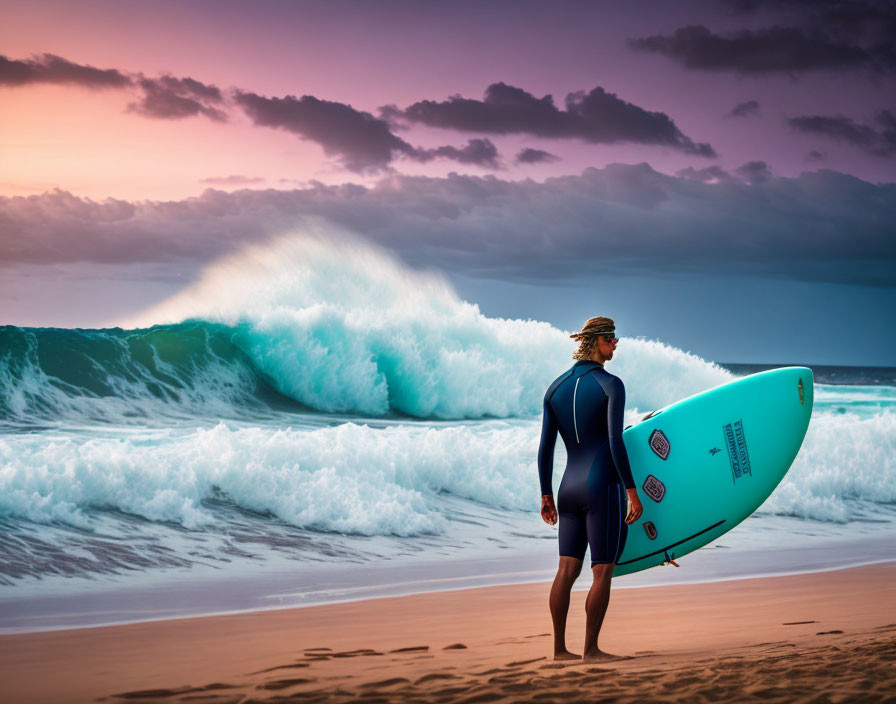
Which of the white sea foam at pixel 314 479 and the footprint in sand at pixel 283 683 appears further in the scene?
the white sea foam at pixel 314 479

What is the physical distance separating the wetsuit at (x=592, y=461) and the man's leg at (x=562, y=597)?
1.9 inches

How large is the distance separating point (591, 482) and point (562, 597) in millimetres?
498

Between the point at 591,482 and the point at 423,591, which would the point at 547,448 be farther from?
the point at 423,591

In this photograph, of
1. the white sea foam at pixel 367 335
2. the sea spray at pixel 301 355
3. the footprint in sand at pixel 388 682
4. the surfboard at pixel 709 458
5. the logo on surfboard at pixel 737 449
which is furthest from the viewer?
the white sea foam at pixel 367 335

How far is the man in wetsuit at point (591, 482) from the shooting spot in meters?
3.87

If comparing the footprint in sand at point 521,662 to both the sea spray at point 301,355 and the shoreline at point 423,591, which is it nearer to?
the shoreline at point 423,591

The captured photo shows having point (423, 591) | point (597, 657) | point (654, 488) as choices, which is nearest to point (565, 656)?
point (597, 657)

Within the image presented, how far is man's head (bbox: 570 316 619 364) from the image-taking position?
407 centimetres

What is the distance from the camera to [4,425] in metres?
12.7

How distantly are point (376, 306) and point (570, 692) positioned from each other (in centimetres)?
1804

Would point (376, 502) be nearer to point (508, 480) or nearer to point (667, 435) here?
point (508, 480)

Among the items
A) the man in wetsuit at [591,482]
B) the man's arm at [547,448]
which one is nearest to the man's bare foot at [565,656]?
the man in wetsuit at [591,482]

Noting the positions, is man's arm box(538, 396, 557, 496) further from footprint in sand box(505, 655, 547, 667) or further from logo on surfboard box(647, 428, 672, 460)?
logo on surfboard box(647, 428, 672, 460)

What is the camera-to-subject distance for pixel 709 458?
16.1ft
